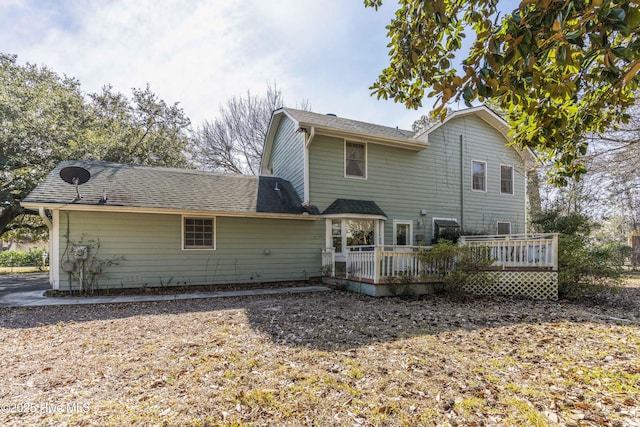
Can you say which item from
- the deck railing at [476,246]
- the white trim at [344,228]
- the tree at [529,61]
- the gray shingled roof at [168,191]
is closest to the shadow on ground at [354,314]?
the deck railing at [476,246]

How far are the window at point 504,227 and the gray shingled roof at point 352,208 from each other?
5875 mm

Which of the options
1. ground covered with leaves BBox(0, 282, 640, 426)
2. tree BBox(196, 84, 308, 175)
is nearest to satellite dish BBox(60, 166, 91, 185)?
ground covered with leaves BBox(0, 282, 640, 426)

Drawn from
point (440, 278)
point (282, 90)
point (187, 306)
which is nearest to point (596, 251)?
point (440, 278)

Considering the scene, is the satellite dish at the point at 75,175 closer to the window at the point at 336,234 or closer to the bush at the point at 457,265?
the window at the point at 336,234

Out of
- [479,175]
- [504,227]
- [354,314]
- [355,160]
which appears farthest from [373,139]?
[504,227]

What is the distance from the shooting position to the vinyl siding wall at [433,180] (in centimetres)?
1054

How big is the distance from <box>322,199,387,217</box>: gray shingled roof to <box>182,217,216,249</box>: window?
3602mm

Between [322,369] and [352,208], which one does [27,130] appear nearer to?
[352,208]

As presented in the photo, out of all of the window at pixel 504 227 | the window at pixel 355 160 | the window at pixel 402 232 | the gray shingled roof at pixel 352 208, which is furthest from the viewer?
the window at pixel 504 227

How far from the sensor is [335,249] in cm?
1045

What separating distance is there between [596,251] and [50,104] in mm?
22511

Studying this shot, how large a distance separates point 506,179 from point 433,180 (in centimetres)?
392

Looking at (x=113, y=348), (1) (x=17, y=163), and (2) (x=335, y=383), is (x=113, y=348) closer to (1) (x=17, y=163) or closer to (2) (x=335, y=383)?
(2) (x=335, y=383)

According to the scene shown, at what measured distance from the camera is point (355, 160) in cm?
1100
